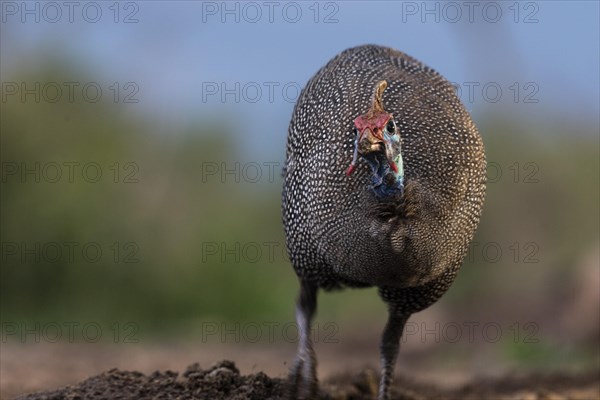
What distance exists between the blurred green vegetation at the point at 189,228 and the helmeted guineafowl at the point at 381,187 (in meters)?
5.47

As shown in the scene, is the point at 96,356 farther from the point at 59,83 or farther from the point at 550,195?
the point at 550,195

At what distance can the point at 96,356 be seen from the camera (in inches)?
394

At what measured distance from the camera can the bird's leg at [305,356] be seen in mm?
6176

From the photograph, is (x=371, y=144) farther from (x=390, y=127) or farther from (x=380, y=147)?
(x=390, y=127)

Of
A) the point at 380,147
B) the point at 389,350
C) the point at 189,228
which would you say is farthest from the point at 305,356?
the point at 189,228

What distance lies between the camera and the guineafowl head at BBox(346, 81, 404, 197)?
4.70 m

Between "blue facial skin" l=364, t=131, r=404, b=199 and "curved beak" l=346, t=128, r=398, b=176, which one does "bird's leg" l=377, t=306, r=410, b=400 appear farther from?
"curved beak" l=346, t=128, r=398, b=176

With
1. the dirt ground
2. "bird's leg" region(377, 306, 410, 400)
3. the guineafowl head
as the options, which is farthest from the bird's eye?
"bird's leg" region(377, 306, 410, 400)

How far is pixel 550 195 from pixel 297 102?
9716 millimetres

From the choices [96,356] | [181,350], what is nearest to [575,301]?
[181,350]

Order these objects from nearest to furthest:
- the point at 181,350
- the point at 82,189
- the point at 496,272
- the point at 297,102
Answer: the point at 297,102 < the point at 181,350 < the point at 82,189 < the point at 496,272

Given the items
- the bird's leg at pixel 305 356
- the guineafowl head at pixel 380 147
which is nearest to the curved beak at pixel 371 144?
the guineafowl head at pixel 380 147

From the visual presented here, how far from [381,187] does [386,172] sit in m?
0.12

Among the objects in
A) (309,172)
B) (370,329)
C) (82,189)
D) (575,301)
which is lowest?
(370,329)
